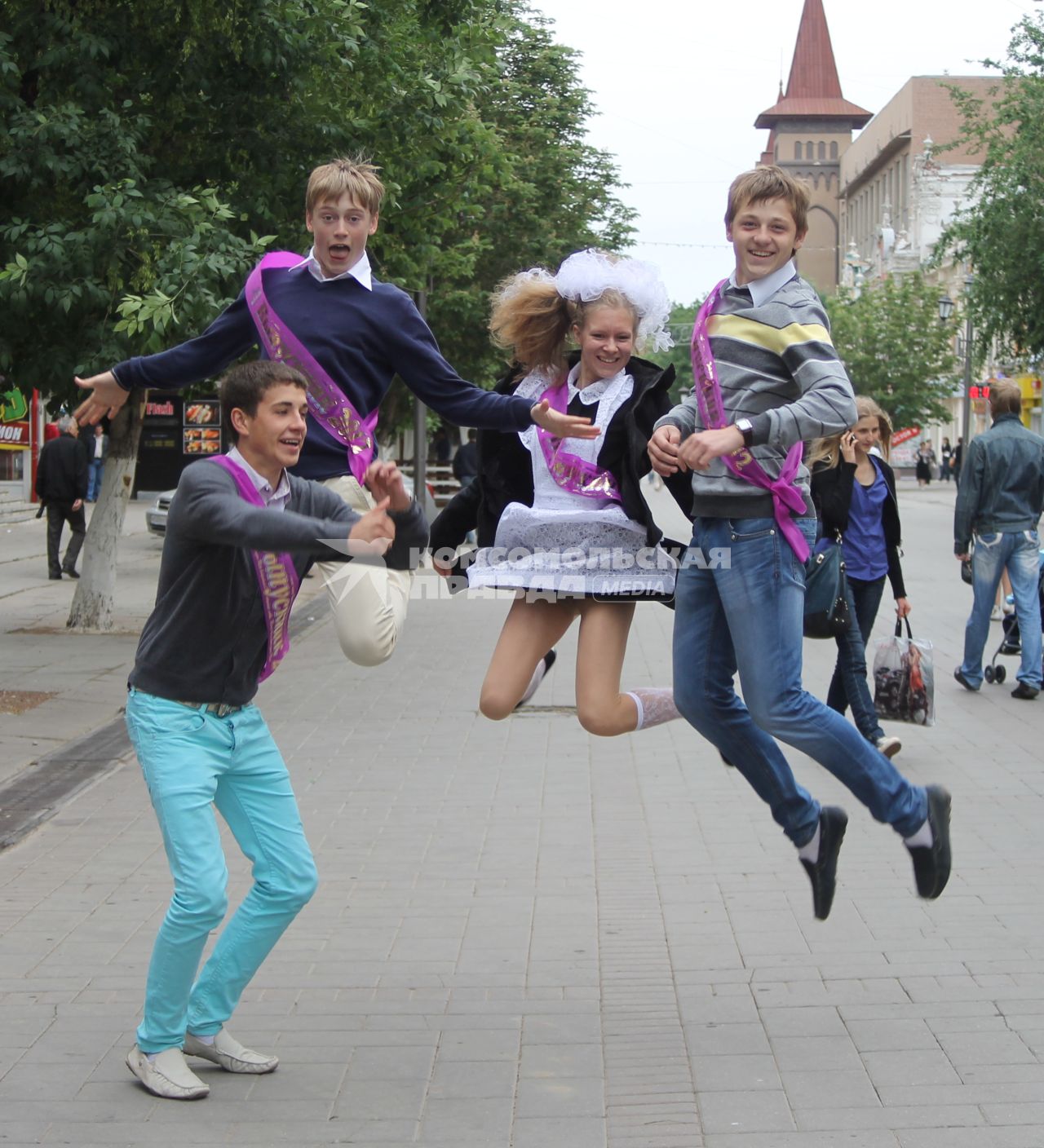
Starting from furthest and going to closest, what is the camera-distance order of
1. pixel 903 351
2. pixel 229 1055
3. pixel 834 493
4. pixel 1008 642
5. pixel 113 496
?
pixel 903 351, pixel 113 496, pixel 1008 642, pixel 834 493, pixel 229 1055

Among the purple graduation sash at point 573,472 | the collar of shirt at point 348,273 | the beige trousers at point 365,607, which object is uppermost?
the collar of shirt at point 348,273

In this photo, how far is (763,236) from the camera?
4.89 m

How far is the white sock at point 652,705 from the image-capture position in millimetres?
5457

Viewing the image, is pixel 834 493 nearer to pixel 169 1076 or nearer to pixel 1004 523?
pixel 1004 523

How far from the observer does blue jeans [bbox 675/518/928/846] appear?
4906 mm

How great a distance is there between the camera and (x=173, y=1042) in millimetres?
4492

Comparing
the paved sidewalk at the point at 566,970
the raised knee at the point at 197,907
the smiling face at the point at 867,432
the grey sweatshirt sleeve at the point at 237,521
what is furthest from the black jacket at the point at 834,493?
the raised knee at the point at 197,907

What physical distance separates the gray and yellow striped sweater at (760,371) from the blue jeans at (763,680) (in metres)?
0.10

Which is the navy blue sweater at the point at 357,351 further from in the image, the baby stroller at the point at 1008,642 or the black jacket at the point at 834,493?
the baby stroller at the point at 1008,642

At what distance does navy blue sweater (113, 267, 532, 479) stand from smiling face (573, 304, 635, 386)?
465 mm

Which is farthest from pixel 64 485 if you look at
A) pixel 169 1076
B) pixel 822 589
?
pixel 169 1076

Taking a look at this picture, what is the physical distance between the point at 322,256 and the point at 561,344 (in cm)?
89

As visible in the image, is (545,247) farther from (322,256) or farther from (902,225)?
(902,225)

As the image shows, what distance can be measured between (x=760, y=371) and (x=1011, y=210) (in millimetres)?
26428
